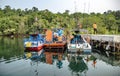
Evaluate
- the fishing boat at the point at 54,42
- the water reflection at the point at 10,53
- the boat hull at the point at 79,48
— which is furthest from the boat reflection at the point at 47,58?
the fishing boat at the point at 54,42

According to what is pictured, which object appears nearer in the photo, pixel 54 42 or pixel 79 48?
pixel 79 48

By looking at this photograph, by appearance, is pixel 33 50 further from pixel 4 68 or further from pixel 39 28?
pixel 39 28

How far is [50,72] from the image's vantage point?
11.0 meters

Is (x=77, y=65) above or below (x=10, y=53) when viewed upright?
below

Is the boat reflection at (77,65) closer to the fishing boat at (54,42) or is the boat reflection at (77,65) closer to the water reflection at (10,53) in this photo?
the fishing boat at (54,42)

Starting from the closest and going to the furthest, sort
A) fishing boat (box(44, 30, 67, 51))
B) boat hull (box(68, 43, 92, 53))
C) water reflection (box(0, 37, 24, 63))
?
water reflection (box(0, 37, 24, 63)) < boat hull (box(68, 43, 92, 53)) < fishing boat (box(44, 30, 67, 51))

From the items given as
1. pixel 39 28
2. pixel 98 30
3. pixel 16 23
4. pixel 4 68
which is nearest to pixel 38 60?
pixel 4 68

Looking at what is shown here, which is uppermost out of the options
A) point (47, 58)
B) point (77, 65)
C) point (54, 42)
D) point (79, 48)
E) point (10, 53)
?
point (54, 42)

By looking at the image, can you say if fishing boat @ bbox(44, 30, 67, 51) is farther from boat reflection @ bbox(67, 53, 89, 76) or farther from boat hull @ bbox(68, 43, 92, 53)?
boat reflection @ bbox(67, 53, 89, 76)

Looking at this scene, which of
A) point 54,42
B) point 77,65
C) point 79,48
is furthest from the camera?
point 54,42

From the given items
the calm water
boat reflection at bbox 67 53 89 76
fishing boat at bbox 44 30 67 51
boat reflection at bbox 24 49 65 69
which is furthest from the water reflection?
boat reflection at bbox 67 53 89 76

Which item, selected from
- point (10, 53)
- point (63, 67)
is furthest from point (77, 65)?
point (10, 53)

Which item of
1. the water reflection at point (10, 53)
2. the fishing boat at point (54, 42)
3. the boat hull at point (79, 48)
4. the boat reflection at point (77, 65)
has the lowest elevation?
the boat reflection at point (77, 65)

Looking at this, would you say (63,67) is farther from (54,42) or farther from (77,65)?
(54,42)
